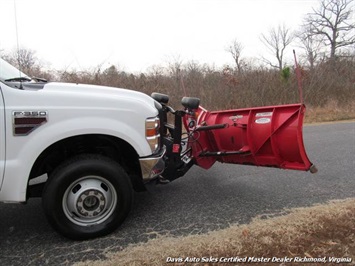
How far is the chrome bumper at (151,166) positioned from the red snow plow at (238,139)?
0.45m

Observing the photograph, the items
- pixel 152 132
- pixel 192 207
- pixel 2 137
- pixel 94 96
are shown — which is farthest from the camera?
pixel 192 207

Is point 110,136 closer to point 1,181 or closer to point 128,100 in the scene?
point 128,100

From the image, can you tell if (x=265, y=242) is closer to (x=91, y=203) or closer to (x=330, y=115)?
(x=91, y=203)

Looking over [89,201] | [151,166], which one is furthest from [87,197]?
[151,166]

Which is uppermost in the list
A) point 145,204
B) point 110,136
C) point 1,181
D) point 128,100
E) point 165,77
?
point 165,77

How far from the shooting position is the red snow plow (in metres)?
3.77

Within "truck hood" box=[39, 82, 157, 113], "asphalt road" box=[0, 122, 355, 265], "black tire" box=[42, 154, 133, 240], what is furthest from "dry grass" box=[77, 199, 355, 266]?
"truck hood" box=[39, 82, 157, 113]

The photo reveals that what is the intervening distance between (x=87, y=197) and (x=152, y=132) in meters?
0.90

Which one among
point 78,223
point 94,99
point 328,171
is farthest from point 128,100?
point 328,171

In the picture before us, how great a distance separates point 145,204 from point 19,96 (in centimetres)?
203

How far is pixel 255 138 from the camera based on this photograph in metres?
4.03

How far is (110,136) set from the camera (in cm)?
323

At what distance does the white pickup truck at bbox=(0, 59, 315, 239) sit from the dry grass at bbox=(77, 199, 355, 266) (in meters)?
0.55

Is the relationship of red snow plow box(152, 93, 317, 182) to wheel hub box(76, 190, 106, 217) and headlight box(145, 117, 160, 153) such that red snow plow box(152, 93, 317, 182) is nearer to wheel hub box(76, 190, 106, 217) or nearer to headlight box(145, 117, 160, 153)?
headlight box(145, 117, 160, 153)
